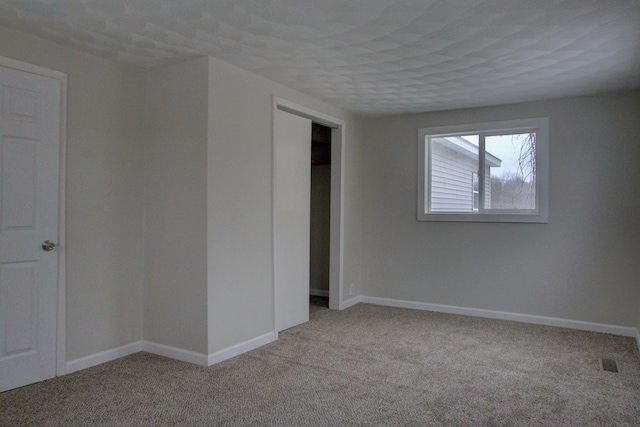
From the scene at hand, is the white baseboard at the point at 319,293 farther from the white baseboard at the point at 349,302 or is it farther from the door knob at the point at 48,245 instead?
the door knob at the point at 48,245

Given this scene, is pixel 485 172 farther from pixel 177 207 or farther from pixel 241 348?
pixel 177 207

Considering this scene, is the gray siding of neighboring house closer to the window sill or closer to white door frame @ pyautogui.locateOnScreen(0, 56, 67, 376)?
the window sill

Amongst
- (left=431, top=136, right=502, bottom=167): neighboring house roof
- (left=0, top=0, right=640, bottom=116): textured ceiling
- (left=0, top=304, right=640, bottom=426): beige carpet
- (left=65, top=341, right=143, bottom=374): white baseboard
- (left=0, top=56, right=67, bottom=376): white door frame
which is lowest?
(left=0, top=304, right=640, bottom=426): beige carpet

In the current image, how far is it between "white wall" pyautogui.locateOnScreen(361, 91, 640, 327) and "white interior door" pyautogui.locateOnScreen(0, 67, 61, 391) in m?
3.44

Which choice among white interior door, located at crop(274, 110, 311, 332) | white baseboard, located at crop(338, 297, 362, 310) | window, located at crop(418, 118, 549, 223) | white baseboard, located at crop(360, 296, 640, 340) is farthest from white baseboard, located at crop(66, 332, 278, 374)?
window, located at crop(418, 118, 549, 223)

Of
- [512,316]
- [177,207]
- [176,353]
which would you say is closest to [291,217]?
[177,207]

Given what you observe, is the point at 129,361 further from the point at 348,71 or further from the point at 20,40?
the point at 348,71

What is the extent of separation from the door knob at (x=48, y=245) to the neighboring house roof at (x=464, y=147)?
12.8 feet

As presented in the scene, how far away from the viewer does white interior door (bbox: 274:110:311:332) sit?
4.17m

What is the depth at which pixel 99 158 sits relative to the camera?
10.7ft

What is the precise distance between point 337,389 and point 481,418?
86cm

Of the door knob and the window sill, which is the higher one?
the window sill

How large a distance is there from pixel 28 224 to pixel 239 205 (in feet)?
4.65

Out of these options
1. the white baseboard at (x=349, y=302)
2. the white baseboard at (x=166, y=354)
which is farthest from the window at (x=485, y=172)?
the white baseboard at (x=166, y=354)
